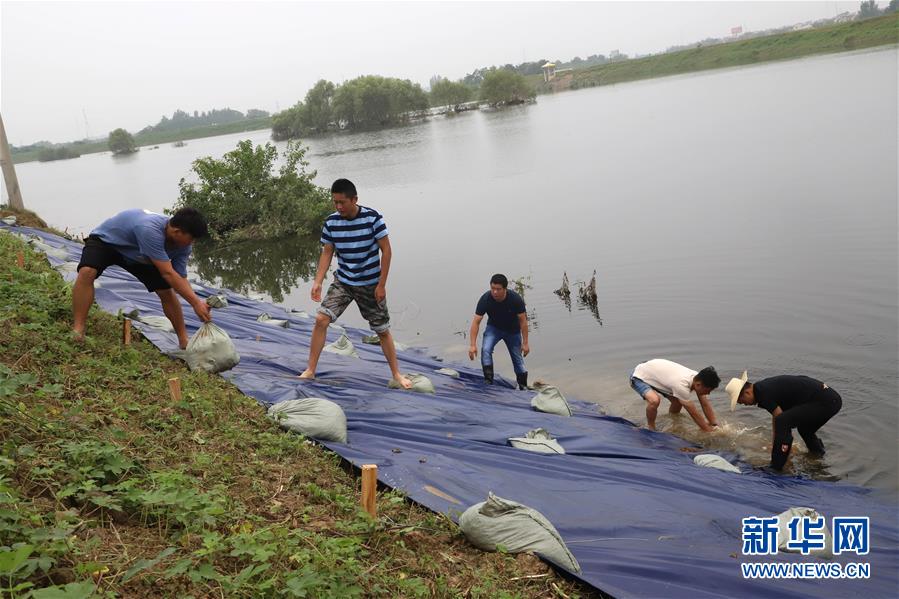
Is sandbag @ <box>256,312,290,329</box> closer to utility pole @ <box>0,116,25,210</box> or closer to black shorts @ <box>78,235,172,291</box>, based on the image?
black shorts @ <box>78,235,172,291</box>

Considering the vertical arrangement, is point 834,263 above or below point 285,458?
below

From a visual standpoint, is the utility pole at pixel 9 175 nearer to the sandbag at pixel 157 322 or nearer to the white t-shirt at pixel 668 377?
the sandbag at pixel 157 322

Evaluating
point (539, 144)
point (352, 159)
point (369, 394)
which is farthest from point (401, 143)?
→ point (369, 394)

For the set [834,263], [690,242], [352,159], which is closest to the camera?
[834,263]

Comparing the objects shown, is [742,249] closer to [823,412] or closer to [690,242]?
[690,242]

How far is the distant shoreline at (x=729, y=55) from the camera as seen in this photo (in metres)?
63.6

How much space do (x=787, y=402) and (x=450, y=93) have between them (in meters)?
91.4

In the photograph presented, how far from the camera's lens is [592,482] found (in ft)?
16.8

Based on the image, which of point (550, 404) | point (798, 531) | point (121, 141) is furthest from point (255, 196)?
point (121, 141)

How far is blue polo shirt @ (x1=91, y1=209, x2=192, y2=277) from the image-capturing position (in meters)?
5.73

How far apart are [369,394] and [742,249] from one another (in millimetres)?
11375

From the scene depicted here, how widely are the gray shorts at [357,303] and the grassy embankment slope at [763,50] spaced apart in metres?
67.1

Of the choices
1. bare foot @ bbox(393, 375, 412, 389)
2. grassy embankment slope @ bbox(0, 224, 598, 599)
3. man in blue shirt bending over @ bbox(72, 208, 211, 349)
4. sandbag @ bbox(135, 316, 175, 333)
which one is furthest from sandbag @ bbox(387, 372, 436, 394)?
sandbag @ bbox(135, 316, 175, 333)

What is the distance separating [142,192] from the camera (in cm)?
4247
